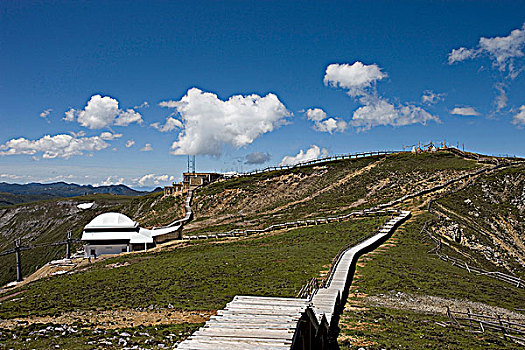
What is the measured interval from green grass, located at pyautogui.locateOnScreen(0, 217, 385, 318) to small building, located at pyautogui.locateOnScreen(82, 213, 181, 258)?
14.0m

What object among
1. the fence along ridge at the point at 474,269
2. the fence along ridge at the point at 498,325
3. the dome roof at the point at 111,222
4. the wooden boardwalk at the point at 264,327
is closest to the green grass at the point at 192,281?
the fence along ridge at the point at 474,269

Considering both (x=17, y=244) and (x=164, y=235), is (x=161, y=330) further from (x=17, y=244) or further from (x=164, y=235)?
(x=17, y=244)

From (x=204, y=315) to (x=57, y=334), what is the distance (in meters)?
6.60

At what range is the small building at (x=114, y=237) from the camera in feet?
182

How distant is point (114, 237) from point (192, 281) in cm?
3289

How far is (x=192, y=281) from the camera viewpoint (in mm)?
27375

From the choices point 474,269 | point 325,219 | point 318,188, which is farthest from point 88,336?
point 318,188

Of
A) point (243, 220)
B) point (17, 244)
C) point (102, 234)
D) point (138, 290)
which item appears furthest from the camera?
point (243, 220)

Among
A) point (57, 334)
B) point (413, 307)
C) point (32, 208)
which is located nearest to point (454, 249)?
point (413, 307)

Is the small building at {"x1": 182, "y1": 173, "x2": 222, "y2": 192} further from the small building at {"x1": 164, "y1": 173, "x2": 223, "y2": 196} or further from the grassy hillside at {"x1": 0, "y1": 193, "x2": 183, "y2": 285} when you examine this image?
the grassy hillside at {"x1": 0, "y1": 193, "x2": 183, "y2": 285}

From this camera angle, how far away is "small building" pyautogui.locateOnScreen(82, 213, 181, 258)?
55.5m

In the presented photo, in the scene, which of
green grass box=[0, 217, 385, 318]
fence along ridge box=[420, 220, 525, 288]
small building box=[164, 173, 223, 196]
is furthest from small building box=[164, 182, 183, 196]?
fence along ridge box=[420, 220, 525, 288]

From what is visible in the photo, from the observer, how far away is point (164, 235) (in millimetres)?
59094

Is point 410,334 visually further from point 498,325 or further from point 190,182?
point 190,182
